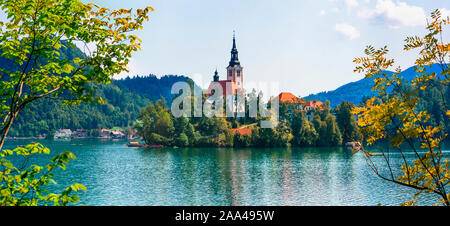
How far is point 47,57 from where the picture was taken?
575cm

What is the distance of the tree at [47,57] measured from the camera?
17.1ft

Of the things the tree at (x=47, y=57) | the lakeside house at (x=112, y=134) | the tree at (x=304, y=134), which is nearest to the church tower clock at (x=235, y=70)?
the tree at (x=304, y=134)

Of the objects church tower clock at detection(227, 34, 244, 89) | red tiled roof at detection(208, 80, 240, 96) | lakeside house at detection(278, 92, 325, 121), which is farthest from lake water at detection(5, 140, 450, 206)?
church tower clock at detection(227, 34, 244, 89)

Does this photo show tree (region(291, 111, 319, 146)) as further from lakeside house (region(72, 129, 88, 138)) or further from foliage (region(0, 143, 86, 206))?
lakeside house (region(72, 129, 88, 138))

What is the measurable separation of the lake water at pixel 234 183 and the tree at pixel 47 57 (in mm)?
21999

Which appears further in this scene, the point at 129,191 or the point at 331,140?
the point at 331,140

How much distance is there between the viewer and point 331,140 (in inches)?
3103

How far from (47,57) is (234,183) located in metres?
30.7

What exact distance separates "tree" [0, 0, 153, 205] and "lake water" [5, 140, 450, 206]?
22.0m

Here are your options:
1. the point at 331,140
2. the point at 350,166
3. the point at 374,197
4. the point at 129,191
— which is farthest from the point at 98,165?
the point at 331,140

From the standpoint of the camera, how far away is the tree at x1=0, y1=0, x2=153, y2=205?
5.22 m
